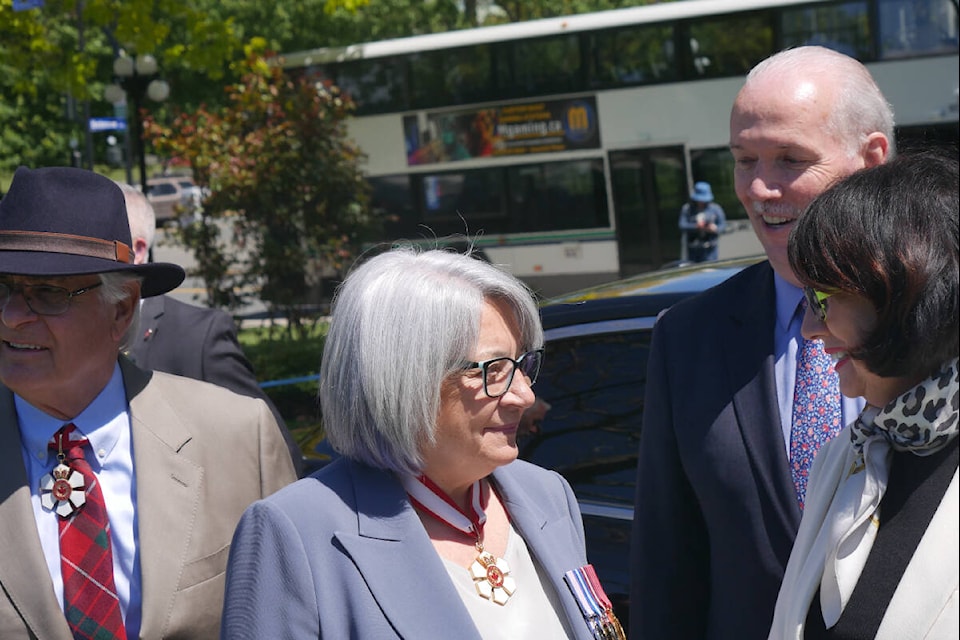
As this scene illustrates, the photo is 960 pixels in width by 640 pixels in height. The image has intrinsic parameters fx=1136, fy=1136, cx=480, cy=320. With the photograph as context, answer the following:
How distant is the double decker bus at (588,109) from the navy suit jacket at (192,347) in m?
12.8

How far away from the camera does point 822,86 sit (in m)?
2.51

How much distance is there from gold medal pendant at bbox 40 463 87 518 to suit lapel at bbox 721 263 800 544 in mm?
1519

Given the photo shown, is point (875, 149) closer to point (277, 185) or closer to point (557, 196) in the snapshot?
point (277, 185)

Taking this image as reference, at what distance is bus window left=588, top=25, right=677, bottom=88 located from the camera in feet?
56.6

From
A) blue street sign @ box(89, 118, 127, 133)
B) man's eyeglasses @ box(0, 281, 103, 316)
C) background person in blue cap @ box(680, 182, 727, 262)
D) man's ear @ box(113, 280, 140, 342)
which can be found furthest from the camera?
blue street sign @ box(89, 118, 127, 133)

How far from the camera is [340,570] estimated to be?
2094 mm

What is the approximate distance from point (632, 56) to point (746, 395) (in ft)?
51.2

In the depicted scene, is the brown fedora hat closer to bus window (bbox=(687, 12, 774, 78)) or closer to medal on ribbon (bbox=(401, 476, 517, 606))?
medal on ribbon (bbox=(401, 476, 517, 606))

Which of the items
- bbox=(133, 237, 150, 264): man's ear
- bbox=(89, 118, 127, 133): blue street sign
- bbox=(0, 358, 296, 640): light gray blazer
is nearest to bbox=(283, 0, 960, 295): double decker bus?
bbox=(89, 118, 127, 133): blue street sign

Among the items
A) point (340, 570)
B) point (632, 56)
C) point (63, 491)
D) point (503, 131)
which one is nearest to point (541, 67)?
point (503, 131)

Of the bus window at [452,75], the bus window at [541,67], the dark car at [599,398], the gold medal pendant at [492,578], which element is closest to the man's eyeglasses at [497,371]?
the gold medal pendant at [492,578]

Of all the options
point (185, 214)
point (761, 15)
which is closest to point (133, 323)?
point (185, 214)

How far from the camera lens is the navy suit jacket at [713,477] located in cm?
246

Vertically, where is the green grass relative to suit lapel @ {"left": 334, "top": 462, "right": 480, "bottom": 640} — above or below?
below
